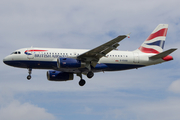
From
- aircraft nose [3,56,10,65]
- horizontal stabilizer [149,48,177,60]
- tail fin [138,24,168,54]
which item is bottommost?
aircraft nose [3,56,10,65]

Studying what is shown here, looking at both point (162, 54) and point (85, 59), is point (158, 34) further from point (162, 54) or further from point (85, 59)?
point (85, 59)

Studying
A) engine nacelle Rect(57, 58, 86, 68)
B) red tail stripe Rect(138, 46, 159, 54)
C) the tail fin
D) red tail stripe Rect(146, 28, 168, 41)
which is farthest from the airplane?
red tail stripe Rect(146, 28, 168, 41)

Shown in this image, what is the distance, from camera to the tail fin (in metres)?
40.2

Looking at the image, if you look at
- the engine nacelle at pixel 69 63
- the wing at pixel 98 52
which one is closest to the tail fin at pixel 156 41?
the wing at pixel 98 52

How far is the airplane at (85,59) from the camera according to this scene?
33.6m

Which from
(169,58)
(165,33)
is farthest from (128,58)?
(165,33)

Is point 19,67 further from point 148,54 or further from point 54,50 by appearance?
point 148,54

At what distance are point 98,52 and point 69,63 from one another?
3.73m

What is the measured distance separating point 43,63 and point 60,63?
7.88 feet

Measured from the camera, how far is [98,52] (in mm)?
33656

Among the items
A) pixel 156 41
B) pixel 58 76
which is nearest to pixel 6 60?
pixel 58 76

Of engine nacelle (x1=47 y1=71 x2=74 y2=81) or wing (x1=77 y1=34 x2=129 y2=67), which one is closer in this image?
wing (x1=77 y1=34 x2=129 y2=67)

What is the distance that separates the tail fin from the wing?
332 inches

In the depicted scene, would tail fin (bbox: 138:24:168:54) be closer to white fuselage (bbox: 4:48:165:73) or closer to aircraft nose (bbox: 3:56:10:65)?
white fuselage (bbox: 4:48:165:73)
